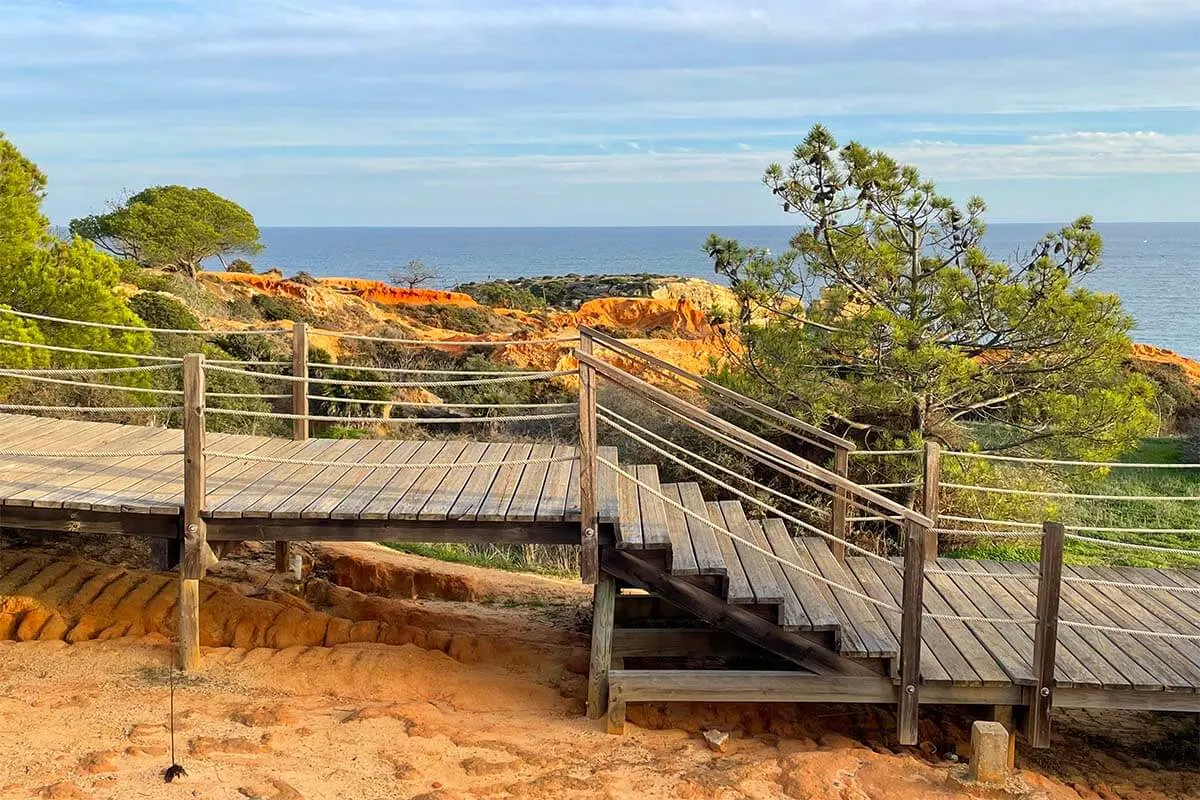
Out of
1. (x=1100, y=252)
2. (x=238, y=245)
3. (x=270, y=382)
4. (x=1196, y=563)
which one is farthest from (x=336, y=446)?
(x=238, y=245)

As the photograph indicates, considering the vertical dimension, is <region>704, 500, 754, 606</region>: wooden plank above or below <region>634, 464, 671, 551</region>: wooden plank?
below

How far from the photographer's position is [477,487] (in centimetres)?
670

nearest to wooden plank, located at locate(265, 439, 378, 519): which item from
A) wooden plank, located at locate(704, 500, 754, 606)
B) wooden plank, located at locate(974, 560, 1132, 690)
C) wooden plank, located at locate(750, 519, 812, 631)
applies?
wooden plank, located at locate(704, 500, 754, 606)

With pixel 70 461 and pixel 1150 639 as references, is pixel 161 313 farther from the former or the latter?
pixel 1150 639

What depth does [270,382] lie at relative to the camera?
1625cm

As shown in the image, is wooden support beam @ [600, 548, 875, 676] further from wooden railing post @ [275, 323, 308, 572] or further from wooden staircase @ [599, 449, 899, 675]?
Result: wooden railing post @ [275, 323, 308, 572]

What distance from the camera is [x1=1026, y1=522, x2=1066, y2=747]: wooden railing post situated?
17.8ft

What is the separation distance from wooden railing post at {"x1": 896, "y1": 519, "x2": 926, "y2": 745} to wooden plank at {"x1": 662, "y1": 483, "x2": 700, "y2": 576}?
1084 mm

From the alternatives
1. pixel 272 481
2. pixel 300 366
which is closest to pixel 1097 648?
pixel 272 481

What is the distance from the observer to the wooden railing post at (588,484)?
227 inches

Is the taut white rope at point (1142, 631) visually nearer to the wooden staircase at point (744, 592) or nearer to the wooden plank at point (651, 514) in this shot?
the wooden staircase at point (744, 592)

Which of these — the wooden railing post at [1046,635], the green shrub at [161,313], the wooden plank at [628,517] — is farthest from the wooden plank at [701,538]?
the green shrub at [161,313]

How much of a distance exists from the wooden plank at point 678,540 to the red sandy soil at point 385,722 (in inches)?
35.1

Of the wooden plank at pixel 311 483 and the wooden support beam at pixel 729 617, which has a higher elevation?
the wooden plank at pixel 311 483
